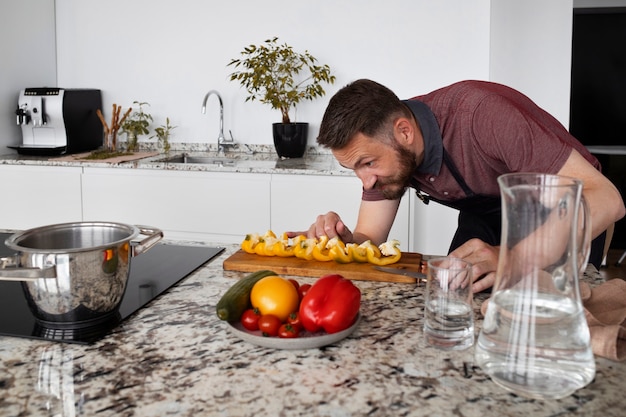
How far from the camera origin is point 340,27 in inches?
143

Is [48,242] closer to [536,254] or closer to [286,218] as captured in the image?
[536,254]

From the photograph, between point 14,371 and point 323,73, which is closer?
point 14,371

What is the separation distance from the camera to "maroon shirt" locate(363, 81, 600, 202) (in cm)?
154

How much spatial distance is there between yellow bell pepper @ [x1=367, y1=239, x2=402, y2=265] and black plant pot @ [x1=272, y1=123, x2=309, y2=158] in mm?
2069

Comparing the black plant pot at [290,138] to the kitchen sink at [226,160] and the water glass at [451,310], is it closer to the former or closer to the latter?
the kitchen sink at [226,160]

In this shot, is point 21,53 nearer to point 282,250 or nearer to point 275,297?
point 282,250

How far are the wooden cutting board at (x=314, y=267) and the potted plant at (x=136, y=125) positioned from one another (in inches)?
97.7

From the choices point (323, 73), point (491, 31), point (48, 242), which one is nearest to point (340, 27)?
point (323, 73)

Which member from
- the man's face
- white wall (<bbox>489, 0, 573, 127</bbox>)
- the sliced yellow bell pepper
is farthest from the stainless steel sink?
the sliced yellow bell pepper

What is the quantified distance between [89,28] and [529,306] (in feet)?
12.5

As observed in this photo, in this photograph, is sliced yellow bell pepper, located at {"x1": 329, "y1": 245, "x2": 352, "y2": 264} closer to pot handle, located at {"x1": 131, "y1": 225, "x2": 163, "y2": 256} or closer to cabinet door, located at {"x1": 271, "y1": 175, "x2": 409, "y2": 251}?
pot handle, located at {"x1": 131, "y1": 225, "x2": 163, "y2": 256}

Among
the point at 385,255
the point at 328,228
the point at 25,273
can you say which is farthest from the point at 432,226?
the point at 25,273

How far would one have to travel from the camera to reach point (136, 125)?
3881mm

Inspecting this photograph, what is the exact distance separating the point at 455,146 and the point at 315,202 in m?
1.50
